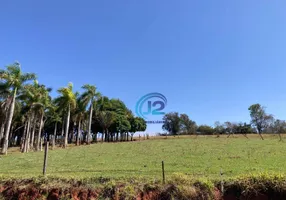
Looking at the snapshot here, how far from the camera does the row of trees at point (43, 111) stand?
27328 millimetres

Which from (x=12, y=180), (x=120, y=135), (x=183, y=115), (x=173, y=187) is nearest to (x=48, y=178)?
(x=12, y=180)

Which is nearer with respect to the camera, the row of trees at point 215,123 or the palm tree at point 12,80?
the palm tree at point 12,80

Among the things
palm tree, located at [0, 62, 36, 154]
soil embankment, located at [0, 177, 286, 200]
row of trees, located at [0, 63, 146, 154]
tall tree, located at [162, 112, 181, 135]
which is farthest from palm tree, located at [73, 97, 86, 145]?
tall tree, located at [162, 112, 181, 135]

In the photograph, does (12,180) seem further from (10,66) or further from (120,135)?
(120,135)

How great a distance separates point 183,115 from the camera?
8812 cm

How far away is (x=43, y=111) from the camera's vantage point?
3250 centimetres

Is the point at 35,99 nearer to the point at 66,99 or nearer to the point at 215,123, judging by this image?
the point at 66,99

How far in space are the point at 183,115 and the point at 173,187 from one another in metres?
80.9

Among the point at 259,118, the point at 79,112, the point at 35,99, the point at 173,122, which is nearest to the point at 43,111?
the point at 35,99

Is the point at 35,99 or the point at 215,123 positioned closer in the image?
the point at 35,99

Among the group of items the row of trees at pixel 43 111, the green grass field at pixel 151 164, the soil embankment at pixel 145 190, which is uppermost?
the row of trees at pixel 43 111

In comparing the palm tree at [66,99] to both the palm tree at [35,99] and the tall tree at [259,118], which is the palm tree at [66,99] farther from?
the tall tree at [259,118]

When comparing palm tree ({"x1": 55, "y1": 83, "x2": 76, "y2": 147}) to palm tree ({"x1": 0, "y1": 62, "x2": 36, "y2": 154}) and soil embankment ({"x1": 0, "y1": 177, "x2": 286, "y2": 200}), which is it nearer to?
palm tree ({"x1": 0, "y1": 62, "x2": 36, "y2": 154})

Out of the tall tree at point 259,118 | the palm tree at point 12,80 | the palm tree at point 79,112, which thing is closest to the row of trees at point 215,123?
the tall tree at point 259,118
